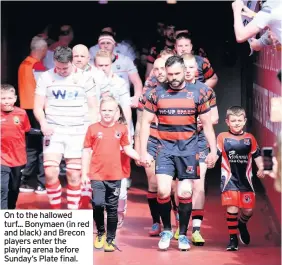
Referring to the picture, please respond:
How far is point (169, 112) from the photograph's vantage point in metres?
9.73

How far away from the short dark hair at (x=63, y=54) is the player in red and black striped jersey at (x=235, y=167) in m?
1.89

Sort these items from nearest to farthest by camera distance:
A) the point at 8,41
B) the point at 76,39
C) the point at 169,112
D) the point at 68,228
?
the point at 68,228 < the point at 169,112 < the point at 8,41 < the point at 76,39

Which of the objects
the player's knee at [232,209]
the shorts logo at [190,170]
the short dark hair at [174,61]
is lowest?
the player's knee at [232,209]

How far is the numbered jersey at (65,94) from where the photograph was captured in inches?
440

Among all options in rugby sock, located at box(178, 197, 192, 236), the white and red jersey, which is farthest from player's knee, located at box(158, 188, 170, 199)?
the white and red jersey

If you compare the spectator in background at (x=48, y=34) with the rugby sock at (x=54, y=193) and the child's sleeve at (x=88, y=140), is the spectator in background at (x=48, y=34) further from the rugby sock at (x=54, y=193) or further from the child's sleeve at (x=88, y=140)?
the child's sleeve at (x=88, y=140)

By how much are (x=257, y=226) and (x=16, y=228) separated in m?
3.44

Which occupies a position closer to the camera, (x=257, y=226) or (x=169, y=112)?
(x=169, y=112)

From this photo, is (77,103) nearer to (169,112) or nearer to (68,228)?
(169,112)

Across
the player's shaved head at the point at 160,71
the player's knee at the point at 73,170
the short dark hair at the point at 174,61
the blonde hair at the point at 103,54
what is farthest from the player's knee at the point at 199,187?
the blonde hair at the point at 103,54

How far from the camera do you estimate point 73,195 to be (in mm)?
11508

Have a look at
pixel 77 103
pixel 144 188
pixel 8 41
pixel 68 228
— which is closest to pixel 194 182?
pixel 77 103

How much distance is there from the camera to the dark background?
16969 mm

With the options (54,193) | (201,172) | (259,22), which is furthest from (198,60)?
(259,22)
